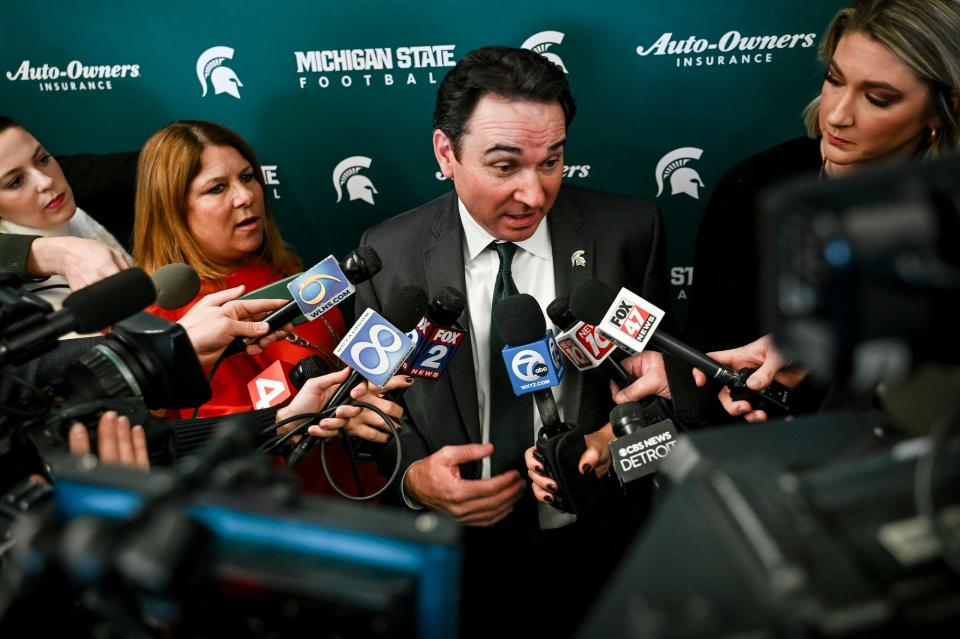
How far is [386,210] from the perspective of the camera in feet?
7.91

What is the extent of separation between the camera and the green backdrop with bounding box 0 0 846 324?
81.7 inches

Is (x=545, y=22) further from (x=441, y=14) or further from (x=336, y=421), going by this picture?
(x=336, y=421)

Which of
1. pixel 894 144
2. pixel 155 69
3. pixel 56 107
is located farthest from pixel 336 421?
pixel 56 107

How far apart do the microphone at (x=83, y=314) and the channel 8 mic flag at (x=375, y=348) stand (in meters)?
0.31

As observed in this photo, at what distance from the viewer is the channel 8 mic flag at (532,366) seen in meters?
1.24

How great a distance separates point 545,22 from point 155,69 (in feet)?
3.94

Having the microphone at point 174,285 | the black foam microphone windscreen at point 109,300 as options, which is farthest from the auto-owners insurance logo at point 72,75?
the black foam microphone windscreen at point 109,300

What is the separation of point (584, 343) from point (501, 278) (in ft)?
1.40

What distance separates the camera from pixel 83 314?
953mm

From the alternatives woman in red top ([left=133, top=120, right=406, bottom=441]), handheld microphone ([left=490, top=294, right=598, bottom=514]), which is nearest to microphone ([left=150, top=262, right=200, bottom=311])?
woman in red top ([left=133, top=120, right=406, bottom=441])

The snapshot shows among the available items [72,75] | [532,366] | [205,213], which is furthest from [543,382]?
[72,75]

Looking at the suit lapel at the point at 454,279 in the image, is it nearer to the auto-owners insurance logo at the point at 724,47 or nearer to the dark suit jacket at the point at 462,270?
the dark suit jacket at the point at 462,270

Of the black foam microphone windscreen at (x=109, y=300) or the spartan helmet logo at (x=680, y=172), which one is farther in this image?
the spartan helmet logo at (x=680, y=172)

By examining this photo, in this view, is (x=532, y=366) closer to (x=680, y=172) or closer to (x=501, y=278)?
(x=501, y=278)
